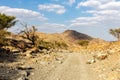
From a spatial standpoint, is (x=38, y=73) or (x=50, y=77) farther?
(x=38, y=73)

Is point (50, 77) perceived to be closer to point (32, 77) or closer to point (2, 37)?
point (32, 77)

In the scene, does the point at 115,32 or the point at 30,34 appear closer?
the point at 30,34

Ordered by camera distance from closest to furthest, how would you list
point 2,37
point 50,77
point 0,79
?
point 0,79
point 50,77
point 2,37

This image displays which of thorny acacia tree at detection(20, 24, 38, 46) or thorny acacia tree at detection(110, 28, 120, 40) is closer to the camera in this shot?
thorny acacia tree at detection(20, 24, 38, 46)

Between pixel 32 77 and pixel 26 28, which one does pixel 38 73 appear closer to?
pixel 32 77

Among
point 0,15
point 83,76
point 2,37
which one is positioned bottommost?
point 83,76

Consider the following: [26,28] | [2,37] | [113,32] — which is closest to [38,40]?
[26,28]

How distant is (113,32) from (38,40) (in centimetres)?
4161

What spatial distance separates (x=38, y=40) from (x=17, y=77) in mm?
45397

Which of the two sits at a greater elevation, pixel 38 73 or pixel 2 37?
pixel 2 37

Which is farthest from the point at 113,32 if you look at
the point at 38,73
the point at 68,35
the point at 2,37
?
the point at 68,35

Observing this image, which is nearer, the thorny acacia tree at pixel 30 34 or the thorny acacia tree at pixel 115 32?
the thorny acacia tree at pixel 30 34

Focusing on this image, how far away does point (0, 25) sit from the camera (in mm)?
64188

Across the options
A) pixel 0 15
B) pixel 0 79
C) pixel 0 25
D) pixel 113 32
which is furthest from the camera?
pixel 113 32
